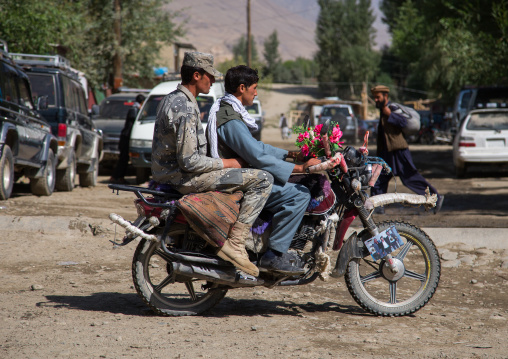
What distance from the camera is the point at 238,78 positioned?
4.62 m

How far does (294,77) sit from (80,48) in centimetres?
10822

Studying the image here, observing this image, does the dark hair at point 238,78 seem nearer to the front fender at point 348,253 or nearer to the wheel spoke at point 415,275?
the front fender at point 348,253

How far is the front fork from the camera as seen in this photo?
15.9 ft

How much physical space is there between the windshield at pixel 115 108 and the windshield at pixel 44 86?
19.5 ft

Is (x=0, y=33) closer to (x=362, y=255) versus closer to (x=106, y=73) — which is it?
(x=106, y=73)

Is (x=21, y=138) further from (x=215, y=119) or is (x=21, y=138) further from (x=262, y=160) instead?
(x=262, y=160)

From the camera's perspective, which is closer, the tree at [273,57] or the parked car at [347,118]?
the parked car at [347,118]

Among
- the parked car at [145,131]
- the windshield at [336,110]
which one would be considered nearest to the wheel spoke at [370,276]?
the parked car at [145,131]

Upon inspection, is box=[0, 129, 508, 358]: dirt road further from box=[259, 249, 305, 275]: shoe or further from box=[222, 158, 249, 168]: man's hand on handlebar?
box=[222, 158, 249, 168]: man's hand on handlebar

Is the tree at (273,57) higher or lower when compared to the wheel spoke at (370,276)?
higher

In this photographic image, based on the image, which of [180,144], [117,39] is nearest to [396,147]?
[180,144]

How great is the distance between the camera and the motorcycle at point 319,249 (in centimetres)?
458

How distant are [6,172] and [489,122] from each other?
12.0 metres

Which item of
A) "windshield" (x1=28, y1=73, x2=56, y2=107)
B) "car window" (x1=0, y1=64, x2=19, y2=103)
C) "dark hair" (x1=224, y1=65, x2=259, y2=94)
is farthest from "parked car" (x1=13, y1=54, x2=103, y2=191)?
"dark hair" (x1=224, y1=65, x2=259, y2=94)
